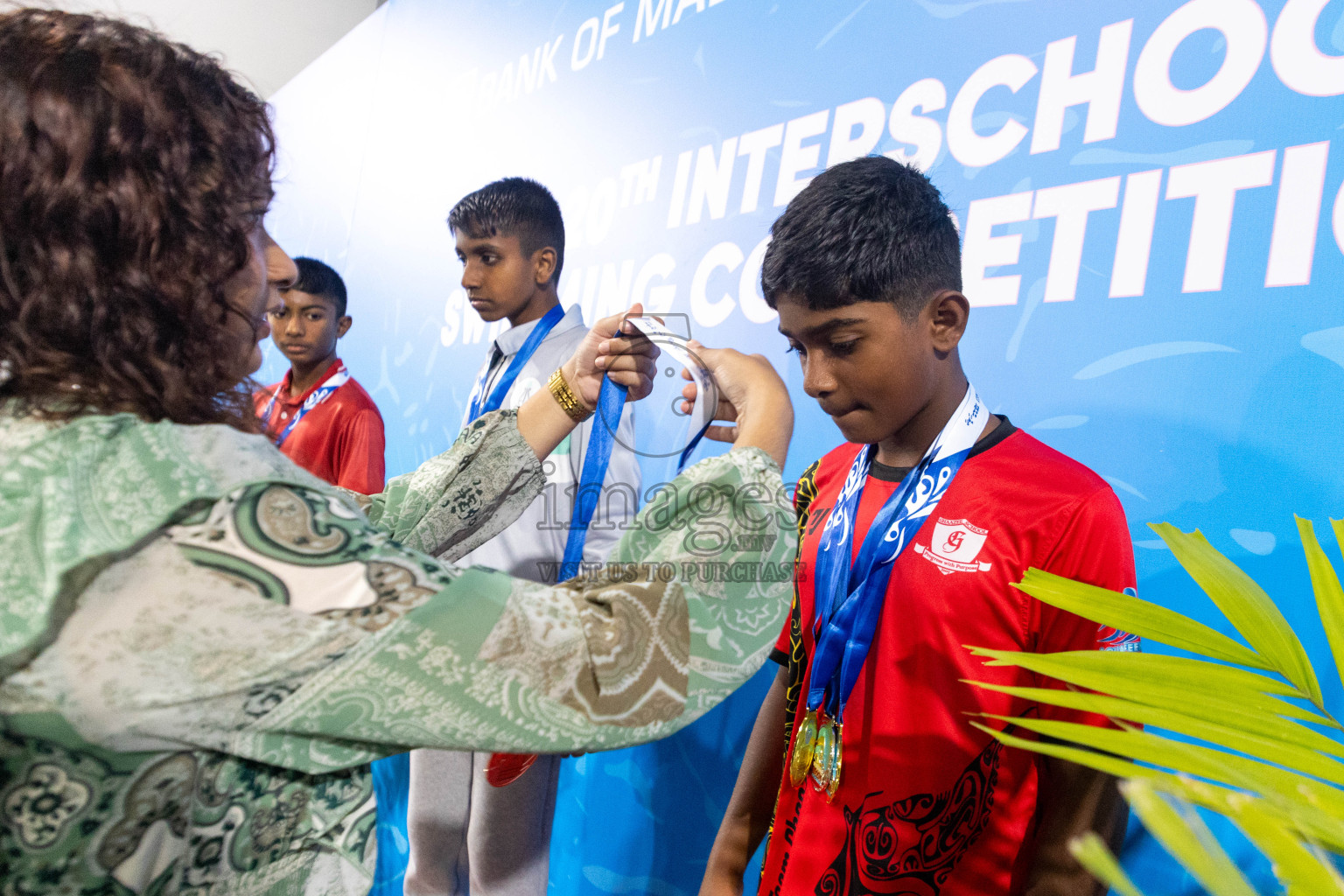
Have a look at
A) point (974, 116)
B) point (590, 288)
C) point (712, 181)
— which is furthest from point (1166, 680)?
point (590, 288)

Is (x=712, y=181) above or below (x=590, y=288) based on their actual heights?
above

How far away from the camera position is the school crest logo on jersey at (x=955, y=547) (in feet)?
3.49

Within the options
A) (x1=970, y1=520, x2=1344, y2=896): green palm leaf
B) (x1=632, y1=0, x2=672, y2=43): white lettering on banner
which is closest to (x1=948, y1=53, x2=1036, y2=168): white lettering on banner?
(x1=970, y1=520, x2=1344, y2=896): green palm leaf

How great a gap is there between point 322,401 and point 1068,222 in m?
2.27

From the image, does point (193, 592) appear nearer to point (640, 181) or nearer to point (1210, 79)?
point (1210, 79)

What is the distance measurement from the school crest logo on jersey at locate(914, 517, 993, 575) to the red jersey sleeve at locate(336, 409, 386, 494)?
6.28 ft

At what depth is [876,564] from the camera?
112cm

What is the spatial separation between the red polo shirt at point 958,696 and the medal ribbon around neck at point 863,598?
2 cm

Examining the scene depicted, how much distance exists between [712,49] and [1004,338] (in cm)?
126

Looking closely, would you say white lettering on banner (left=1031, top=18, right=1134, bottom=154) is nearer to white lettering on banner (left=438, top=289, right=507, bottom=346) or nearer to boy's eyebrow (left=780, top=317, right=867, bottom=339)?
boy's eyebrow (left=780, top=317, right=867, bottom=339)

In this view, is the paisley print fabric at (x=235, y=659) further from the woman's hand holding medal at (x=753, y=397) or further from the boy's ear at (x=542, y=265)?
the boy's ear at (x=542, y=265)

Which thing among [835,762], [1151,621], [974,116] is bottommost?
[835,762]

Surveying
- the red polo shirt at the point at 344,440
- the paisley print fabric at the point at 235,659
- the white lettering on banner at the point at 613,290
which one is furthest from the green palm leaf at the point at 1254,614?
the red polo shirt at the point at 344,440

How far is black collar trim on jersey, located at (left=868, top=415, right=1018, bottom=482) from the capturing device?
1.14 metres
